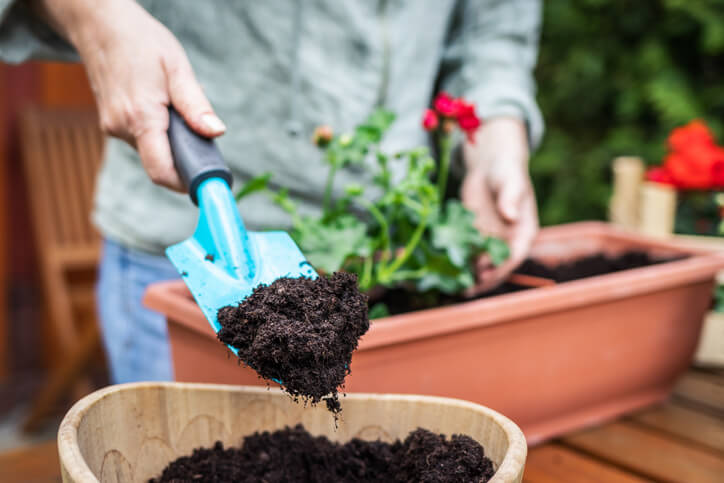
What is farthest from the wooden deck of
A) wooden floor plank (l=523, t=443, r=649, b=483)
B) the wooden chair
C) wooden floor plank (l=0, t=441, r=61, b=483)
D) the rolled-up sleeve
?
the wooden chair

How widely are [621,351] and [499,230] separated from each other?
27cm

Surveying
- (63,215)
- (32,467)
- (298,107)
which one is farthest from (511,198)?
(63,215)

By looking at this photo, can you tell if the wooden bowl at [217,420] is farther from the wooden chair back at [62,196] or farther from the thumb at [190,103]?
the wooden chair back at [62,196]

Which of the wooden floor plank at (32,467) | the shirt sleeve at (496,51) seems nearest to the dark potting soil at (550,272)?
the shirt sleeve at (496,51)

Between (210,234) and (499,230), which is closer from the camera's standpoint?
(210,234)

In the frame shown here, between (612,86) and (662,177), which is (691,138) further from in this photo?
(612,86)

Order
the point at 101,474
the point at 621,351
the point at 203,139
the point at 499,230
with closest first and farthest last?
1. the point at 101,474
2. the point at 203,139
3. the point at 621,351
4. the point at 499,230

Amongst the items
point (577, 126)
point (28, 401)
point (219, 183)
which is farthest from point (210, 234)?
point (28, 401)

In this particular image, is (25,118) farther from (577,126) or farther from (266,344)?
(266,344)

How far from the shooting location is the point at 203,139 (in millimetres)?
696

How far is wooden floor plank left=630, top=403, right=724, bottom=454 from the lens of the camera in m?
0.90

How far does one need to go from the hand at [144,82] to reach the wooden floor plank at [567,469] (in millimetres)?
563

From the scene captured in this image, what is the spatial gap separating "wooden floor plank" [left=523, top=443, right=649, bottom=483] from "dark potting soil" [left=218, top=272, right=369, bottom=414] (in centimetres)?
35

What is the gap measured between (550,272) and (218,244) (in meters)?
0.73
